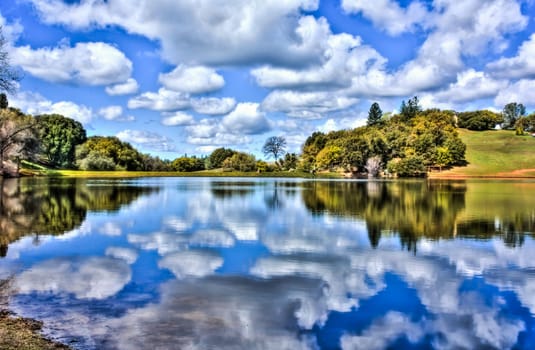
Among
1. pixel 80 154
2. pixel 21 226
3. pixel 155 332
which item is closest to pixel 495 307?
pixel 155 332

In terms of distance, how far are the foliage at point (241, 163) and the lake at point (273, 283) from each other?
156 metres

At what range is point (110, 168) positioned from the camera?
157000mm

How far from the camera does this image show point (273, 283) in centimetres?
1439

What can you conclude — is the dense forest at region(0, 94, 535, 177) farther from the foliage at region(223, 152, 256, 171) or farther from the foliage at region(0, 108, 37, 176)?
the foliage at region(0, 108, 37, 176)

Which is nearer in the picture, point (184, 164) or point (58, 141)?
point (58, 141)

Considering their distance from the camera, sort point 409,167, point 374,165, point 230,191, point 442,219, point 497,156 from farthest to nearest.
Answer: point 497,156
point 374,165
point 409,167
point 230,191
point 442,219

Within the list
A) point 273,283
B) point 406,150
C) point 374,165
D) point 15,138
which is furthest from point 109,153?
point 273,283

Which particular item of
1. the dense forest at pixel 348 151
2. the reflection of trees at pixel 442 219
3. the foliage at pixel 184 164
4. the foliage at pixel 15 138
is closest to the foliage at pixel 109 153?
the dense forest at pixel 348 151

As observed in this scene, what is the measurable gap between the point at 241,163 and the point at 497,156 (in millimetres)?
90546

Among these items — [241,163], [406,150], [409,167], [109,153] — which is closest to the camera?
[409,167]

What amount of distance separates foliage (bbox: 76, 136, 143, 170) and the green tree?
3.08m

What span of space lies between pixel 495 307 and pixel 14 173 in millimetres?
110278

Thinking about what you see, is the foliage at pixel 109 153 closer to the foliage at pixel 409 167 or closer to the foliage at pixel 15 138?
the foliage at pixel 15 138

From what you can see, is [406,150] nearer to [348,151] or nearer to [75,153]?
[348,151]
